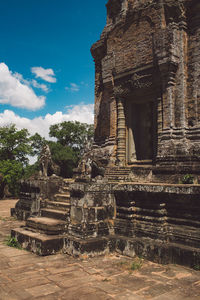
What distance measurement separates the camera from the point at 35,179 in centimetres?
945

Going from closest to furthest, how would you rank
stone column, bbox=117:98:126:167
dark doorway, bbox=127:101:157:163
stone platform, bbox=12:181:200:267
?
stone platform, bbox=12:181:200:267 → stone column, bbox=117:98:126:167 → dark doorway, bbox=127:101:157:163

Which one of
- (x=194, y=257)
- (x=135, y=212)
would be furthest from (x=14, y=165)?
(x=194, y=257)

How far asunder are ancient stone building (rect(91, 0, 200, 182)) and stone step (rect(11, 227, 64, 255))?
3.64 metres

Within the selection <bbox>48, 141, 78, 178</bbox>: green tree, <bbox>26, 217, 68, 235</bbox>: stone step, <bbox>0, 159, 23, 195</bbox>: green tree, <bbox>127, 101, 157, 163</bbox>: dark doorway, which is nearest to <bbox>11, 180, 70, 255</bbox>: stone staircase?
<bbox>26, 217, 68, 235</bbox>: stone step

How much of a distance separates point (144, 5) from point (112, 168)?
6.05m

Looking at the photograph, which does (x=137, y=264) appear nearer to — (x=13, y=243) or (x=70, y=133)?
(x=13, y=243)

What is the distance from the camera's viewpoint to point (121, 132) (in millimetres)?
10859

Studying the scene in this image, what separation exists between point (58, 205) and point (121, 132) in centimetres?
410

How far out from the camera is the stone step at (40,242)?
19.6 ft

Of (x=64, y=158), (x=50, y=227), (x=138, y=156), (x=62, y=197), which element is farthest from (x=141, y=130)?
(x=64, y=158)

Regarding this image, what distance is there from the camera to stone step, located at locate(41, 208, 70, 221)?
729 centimetres

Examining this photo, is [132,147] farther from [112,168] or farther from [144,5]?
[144,5]

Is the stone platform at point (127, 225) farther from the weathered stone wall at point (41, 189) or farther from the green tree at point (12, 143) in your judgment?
the green tree at point (12, 143)

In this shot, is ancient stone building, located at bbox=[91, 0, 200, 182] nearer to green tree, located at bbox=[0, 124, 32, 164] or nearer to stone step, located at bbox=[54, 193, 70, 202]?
stone step, located at bbox=[54, 193, 70, 202]
